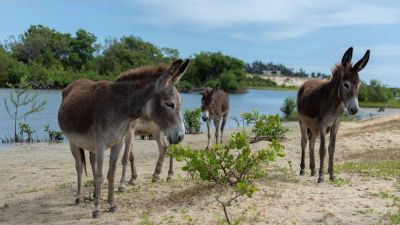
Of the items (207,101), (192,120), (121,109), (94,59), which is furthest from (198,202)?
(94,59)

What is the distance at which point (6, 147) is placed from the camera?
19.8 metres

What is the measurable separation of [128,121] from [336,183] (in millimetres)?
4368

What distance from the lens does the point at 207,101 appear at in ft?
63.6

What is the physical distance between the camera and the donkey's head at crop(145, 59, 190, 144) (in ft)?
22.0

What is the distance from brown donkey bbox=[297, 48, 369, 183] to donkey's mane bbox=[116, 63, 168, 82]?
3.81m

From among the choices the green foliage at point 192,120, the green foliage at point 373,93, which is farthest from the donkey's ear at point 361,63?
the green foliage at point 373,93

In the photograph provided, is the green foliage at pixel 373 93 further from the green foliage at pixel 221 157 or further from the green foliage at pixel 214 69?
the green foliage at pixel 221 157

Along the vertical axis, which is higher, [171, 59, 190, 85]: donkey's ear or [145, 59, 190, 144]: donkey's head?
[171, 59, 190, 85]: donkey's ear

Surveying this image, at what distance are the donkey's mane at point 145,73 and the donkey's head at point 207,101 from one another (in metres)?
11.5

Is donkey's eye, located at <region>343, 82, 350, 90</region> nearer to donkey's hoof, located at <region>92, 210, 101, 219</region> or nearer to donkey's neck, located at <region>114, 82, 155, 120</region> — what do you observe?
donkey's neck, located at <region>114, 82, 155, 120</region>

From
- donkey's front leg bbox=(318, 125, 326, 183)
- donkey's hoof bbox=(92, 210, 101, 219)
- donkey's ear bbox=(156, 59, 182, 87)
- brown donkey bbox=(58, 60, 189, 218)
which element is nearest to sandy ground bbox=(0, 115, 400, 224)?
donkey's hoof bbox=(92, 210, 101, 219)

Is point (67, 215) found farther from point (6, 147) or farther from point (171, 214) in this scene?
point (6, 147)

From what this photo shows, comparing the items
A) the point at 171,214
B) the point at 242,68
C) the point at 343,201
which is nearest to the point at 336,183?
the point at 343,201

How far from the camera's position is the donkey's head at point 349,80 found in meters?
9.03
